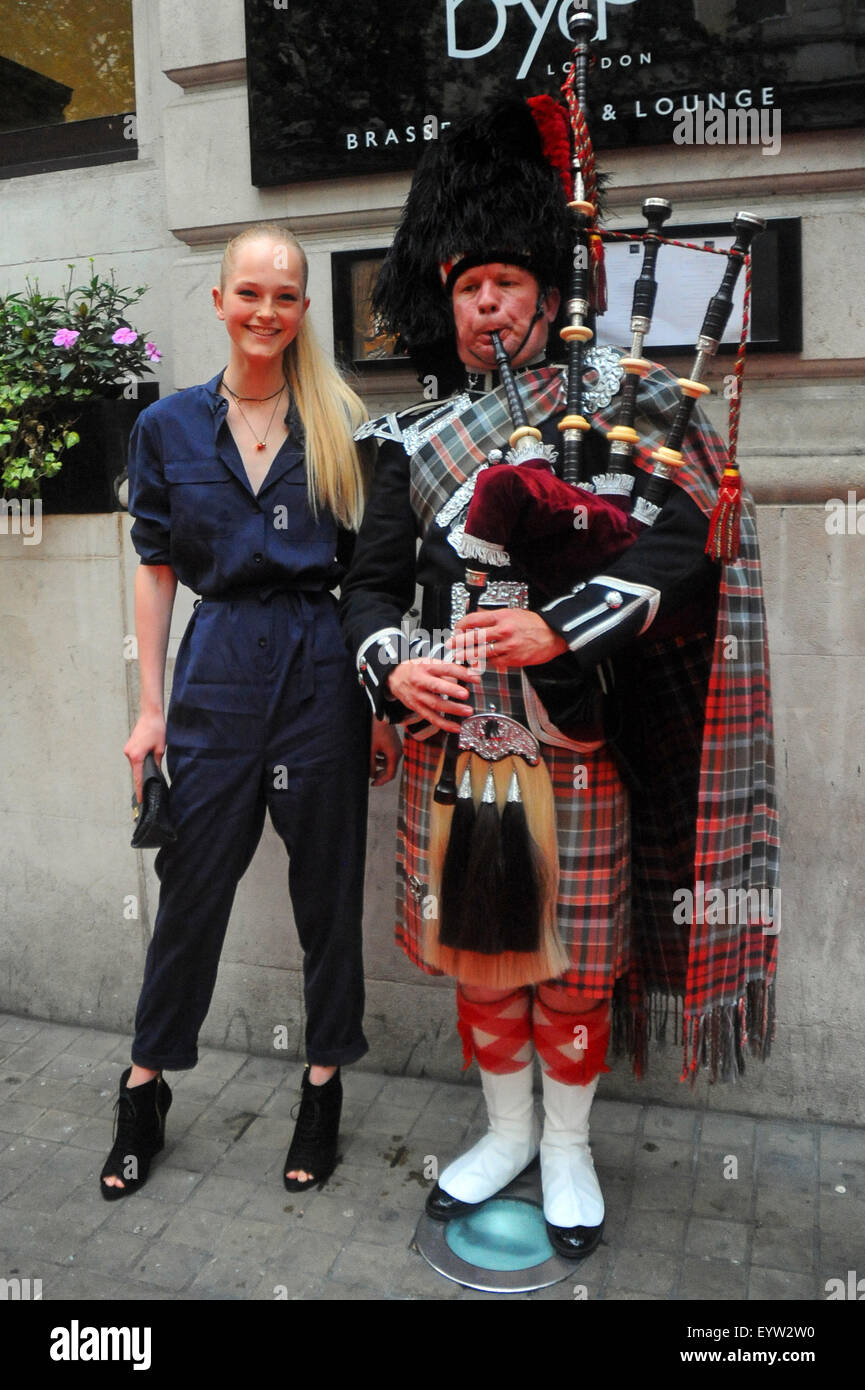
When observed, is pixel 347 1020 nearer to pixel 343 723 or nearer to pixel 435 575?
pixel 343 723

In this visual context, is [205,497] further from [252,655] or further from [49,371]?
[49,371]

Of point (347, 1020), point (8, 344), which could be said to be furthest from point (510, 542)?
point (8, 344)

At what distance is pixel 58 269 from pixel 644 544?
2599 mm

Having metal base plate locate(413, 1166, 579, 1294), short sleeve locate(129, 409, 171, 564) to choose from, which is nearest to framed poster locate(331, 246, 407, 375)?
short sleeve locate(129, 409, 171, 564)

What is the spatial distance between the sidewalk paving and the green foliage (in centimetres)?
184

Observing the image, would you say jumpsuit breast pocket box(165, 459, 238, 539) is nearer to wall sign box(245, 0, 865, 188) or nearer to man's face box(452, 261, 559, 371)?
man's face box(452, 261, 559, 371)

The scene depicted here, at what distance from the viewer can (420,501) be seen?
2.33m

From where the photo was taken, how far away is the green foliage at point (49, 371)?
3324mm

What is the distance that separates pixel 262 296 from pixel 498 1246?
2.12 meters

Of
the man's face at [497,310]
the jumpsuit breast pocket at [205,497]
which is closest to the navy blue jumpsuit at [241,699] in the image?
the jumpsuit breast pocket at [205,497]

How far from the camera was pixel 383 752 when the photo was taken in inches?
108

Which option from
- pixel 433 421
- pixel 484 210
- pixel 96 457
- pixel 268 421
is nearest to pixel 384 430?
pixel 433 421

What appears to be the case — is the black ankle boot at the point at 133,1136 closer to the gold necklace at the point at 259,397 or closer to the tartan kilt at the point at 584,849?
the tartan kilt at the point at 584,849

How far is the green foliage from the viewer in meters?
3.32
